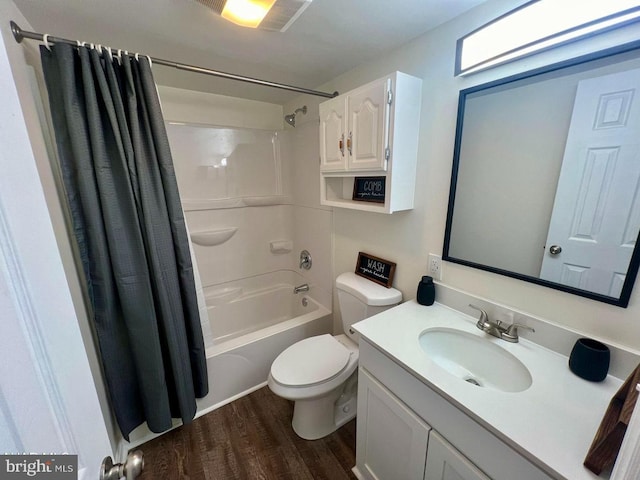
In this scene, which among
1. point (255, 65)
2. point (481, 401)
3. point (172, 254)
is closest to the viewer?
point (481, 401)

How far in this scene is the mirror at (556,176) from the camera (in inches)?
33.3

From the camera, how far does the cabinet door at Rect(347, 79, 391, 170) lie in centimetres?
128

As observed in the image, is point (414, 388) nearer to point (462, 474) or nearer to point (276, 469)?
point (462, 474)

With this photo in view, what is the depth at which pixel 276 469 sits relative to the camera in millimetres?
1413

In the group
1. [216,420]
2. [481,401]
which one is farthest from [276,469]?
[481,401]

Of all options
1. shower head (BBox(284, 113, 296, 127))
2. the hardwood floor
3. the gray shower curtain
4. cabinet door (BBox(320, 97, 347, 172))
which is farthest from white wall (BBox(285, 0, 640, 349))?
the gray shower curtain

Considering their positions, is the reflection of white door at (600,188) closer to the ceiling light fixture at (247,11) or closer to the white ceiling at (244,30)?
the white ceiling at (244,30)

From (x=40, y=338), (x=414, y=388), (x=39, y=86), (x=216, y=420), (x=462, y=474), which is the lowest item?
(x=216, y=420)

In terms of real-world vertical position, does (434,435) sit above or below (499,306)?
below

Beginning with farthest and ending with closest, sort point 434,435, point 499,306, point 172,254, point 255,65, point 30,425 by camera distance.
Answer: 1. point 255,65
2. point 172,254
3. point 499,306
4. point 434,435
5. point 30,425

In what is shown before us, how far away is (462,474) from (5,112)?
4.46 feet

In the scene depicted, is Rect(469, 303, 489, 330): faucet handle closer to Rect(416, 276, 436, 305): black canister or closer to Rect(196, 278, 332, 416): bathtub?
Rect(416, 276, 436, 305): black canister

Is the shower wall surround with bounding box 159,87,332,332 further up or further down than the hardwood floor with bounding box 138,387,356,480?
further up

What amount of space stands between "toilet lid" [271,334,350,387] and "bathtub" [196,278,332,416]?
339 mm
